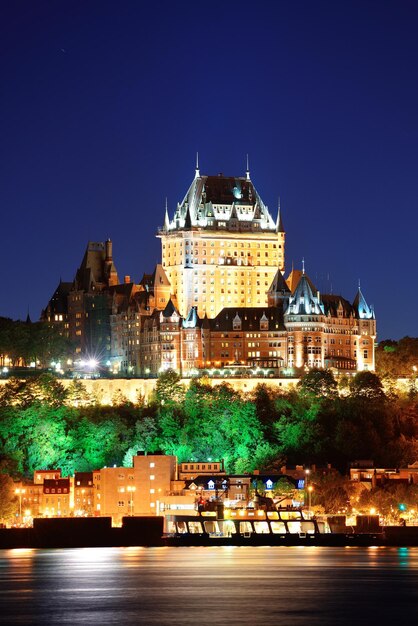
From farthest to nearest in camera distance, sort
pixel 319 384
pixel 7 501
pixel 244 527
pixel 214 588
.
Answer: pixel 319 384, pixel 7 501, pixel 244 527, pixel 214 588

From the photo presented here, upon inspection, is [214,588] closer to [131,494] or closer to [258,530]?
[258,530]

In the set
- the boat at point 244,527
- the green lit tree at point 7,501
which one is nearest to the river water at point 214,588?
the boat at point 244,527

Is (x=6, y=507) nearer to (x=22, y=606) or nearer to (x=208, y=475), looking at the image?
(x=208, y=475)

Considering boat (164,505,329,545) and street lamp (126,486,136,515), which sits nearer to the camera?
boat (164,505,329,545)

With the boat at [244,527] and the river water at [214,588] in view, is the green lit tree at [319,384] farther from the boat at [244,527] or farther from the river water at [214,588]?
the river water at [214,588]

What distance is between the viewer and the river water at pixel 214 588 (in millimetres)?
105000

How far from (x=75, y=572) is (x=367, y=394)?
70.0 m

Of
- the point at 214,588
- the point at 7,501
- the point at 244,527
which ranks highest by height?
the point at 7,501

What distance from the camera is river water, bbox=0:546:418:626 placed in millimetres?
105000

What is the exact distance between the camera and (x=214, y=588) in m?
117

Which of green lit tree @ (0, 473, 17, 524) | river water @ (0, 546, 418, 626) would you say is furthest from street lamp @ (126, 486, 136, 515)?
river water @ (0, 546, 418, 626)

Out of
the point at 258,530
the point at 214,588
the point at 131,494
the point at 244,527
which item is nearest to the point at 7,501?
the point at 131,494

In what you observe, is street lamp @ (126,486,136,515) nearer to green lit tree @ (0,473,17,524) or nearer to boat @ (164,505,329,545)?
boat @ (164,505,329,545)

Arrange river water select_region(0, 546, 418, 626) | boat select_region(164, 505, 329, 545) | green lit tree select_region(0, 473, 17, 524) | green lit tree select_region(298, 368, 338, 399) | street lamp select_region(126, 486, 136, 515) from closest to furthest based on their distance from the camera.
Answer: river water select_region(0, 546, 418, 626), boat select_region(164, 505, 329, 545), green lit tree select_region(0, 473, 17, 524), street lamp select_region(126, 486, 136, 515), green lit tree select_region(298, 368, 338, 399)
